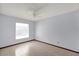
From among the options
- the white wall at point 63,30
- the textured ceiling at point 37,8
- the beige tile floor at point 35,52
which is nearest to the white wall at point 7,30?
the beige tile floor at point 35,52

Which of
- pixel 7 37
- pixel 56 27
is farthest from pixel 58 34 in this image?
pixel 7 37

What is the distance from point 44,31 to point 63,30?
4.68ft

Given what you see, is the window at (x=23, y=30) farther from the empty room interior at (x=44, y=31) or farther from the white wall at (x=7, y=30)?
the white wall at (x=7, y=30)

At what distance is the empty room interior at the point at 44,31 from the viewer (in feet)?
7.39

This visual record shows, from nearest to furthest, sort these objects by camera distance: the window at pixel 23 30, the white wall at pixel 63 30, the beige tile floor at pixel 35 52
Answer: the beige tile floor at pixel 35 52, the white wall at pixel 63 30, the window at pixel 23 30

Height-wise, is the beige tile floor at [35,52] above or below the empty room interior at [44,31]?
below

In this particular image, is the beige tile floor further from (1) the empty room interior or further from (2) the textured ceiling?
(2) the textured ceiling

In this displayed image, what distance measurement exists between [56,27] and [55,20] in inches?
15.2

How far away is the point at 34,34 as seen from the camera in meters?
4.93

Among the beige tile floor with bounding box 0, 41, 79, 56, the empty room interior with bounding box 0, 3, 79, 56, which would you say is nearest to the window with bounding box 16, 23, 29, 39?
the empty room interior with bounding box 0, 3, 79, 56

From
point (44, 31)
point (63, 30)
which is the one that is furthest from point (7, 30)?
point (63, 30)

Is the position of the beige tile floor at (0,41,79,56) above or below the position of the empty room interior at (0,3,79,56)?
below

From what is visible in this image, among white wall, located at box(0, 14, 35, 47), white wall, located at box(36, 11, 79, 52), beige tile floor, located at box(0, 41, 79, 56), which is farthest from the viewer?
white wall, located at box(0, 14, 35, 47)

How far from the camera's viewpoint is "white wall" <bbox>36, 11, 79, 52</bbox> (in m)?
2.38
